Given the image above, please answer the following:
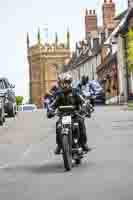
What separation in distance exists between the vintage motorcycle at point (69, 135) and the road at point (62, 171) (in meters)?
0.25

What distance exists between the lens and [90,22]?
102250 millimetres

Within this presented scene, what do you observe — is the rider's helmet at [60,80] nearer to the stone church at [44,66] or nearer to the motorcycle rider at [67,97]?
the motorcycle rider at [67,97]

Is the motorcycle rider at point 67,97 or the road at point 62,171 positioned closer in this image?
the road at point 62,171

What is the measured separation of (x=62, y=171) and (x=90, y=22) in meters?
90.1

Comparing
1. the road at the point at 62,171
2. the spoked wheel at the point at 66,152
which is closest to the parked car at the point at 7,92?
the road at the point at 62,171

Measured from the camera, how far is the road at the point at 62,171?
33.4 ft

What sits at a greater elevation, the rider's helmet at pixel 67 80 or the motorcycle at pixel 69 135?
the rider's helmet at pixel 67 80

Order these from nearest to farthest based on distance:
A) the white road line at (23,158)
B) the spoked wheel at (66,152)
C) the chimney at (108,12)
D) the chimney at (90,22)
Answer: the spoked wheel at (66,152) < the white road line at (23,158) < the chimney at (108,12) < the chimney at (90,22)

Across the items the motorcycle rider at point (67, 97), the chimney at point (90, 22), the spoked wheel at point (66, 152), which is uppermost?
the chimney at point (90, 22)

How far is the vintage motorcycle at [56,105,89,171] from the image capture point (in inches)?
507

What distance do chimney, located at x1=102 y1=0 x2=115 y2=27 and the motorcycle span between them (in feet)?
250

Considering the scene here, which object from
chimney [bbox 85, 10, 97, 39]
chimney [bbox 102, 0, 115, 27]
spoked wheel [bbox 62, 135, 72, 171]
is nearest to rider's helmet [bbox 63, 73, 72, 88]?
spoked wheel [bbox 62, 135, 72, 171]

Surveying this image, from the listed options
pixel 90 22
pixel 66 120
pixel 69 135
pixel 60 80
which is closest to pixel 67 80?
pixel 60 80

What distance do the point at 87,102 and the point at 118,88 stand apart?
6787 centimetres
